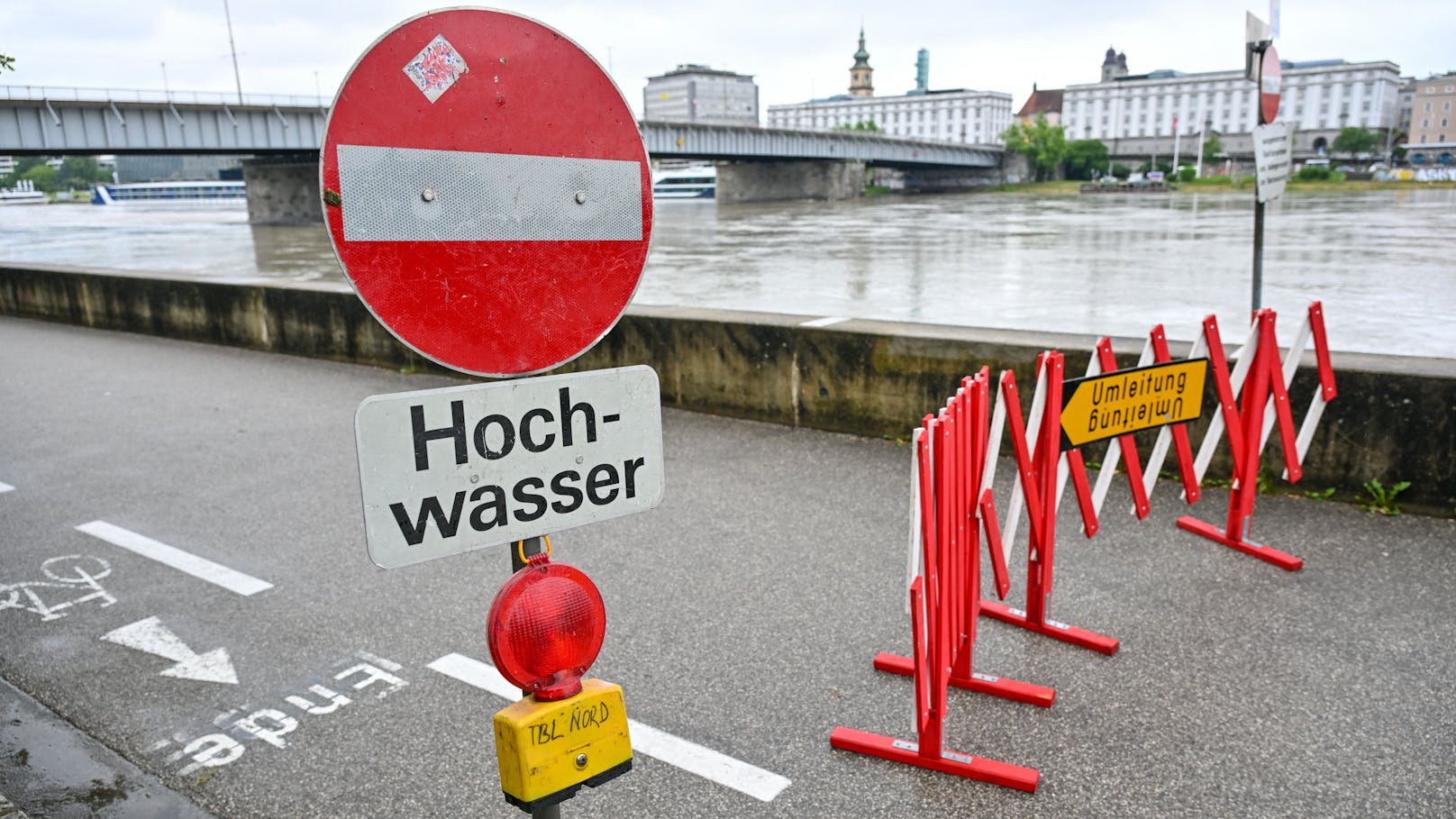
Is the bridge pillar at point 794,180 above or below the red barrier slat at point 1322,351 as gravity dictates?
above

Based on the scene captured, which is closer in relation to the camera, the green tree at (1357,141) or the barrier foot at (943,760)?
the barrier foot at (943,760)

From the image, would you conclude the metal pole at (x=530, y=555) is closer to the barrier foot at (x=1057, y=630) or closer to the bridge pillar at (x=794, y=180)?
the barrier foot at (x=1057, y=630)

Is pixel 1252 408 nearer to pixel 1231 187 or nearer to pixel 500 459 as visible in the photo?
pixel 500 459

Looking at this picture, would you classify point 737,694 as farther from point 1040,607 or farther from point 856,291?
point 856,291

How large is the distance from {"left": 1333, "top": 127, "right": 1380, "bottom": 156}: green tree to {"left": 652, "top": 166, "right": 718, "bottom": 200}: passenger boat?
85.3 m

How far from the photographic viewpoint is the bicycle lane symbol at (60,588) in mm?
5074

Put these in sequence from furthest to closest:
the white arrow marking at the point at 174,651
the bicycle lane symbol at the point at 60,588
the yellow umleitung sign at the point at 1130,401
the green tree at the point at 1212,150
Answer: the green tree at the point at 1212,150, the bicycle lane symbol at the point at 60,588, the yellow umleitung sign at the point at 1130,401, the white arrow marking at the point at 174,651

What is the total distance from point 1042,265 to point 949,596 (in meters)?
24.0

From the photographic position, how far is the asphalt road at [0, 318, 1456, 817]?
3443 millimetres

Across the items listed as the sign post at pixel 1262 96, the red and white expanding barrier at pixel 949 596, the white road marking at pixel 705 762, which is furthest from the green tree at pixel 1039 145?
the white road marking at pixel 705 762

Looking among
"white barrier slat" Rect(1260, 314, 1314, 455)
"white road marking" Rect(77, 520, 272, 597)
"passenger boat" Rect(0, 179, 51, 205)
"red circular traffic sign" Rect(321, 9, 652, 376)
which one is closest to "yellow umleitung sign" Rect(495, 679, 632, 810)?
"red circular traffic sign" Rect(321, 9, 652, 376)

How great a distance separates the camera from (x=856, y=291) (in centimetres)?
2091

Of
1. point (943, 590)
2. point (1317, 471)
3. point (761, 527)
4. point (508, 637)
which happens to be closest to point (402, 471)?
point (508, 637)

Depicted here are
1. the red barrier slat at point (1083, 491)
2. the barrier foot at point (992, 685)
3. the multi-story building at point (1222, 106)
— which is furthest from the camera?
the multi-story building at point (1222, 106)
